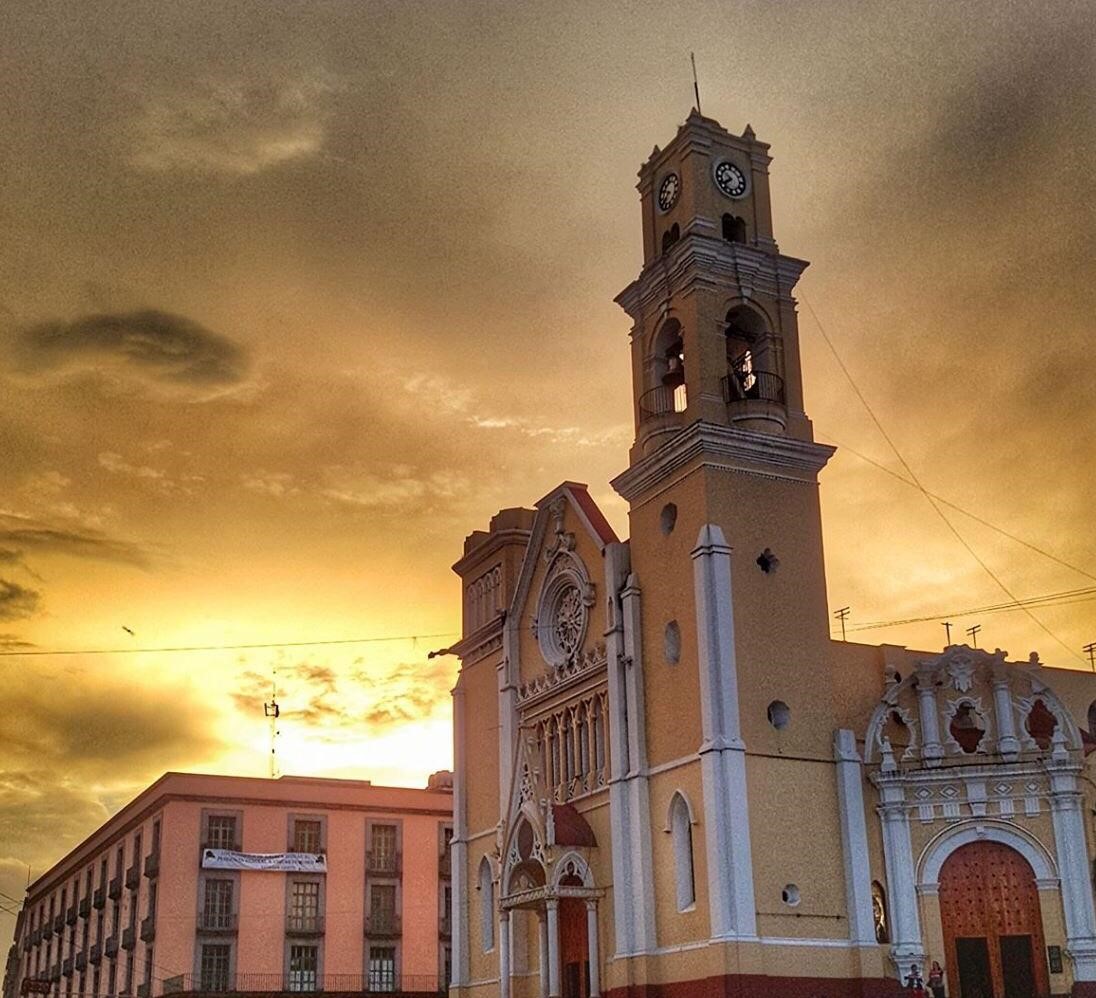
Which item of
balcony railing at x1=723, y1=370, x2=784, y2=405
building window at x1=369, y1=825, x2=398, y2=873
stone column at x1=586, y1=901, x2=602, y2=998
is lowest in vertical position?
stone column at x1=586, y1=901, x2=602, y2=998

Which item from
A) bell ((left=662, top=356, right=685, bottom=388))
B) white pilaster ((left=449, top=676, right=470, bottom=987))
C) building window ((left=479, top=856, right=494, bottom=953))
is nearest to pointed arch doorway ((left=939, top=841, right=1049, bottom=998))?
bell ((left=662, top=356, right=685, bottom=388))

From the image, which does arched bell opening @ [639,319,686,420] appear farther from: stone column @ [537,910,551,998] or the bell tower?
stone column @ [537,910,551,998]

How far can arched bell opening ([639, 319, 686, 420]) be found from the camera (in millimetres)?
46281

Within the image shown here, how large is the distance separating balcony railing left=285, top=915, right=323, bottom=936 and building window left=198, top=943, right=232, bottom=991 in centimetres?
271

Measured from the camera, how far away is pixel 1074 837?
1555 inches

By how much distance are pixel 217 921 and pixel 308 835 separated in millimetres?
5515

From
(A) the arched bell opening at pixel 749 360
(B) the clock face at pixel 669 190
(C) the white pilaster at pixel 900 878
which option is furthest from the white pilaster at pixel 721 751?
(B) the clock face at pixel 669 190

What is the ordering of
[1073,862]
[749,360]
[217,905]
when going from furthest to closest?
[217,905] → [749,360] → [1073,862]

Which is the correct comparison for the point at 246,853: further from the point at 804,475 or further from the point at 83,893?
the point at 804,475

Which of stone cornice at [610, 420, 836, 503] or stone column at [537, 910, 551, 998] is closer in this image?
stone cornice at [610, 420, 836, 503]

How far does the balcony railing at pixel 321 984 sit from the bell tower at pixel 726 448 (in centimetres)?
3098

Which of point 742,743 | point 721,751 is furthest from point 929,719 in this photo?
point 721,751

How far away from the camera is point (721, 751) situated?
131 feet

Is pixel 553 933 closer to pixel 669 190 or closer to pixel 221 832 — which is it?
pixel 669 190
